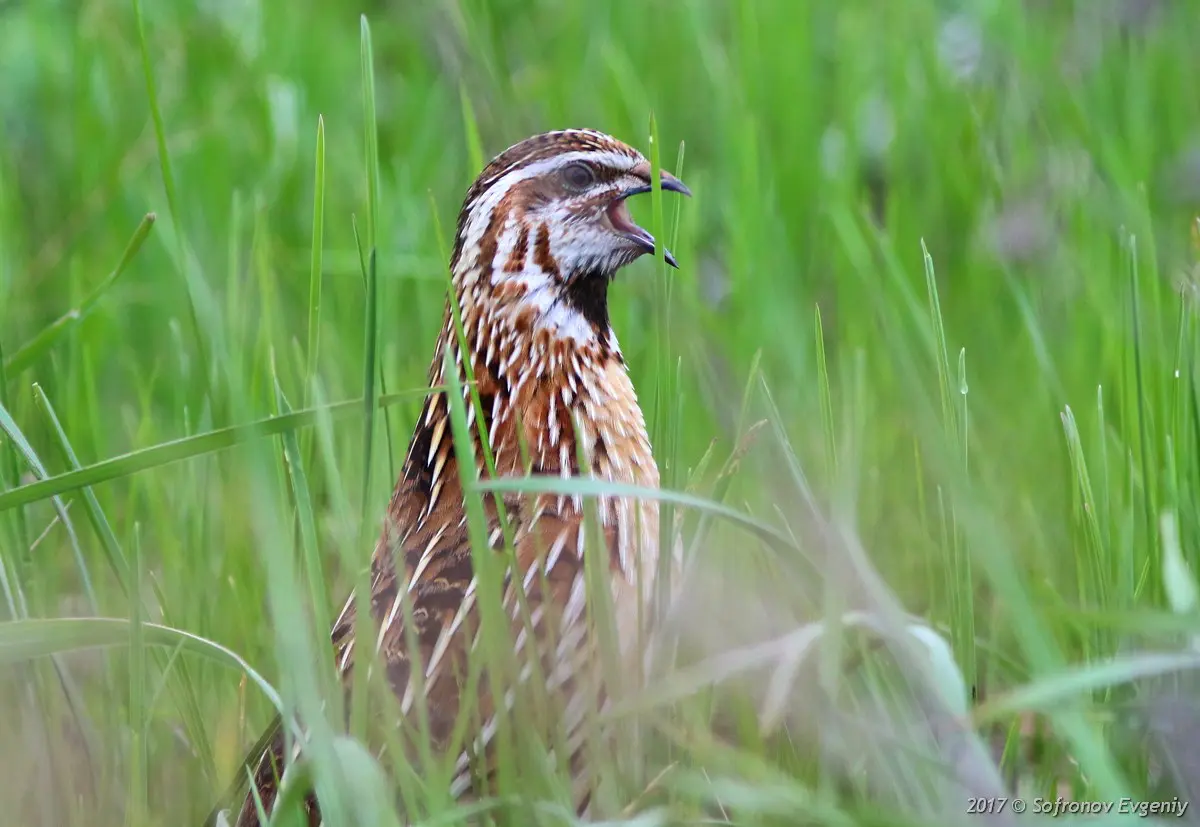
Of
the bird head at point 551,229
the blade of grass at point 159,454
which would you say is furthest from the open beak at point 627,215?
the blade of grass at point 159,454

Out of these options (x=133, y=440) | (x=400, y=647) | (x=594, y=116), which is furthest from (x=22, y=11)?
(x=400, y=647)

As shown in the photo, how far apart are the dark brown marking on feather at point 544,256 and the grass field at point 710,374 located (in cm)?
26

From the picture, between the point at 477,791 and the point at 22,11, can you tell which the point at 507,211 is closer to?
the point at 477,791

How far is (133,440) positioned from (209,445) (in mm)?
1555

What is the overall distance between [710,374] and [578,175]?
77cm

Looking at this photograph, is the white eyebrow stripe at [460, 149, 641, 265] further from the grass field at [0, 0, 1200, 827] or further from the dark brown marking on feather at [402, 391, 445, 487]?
the dark brown marking on feather at [402, 391, 445, 487]

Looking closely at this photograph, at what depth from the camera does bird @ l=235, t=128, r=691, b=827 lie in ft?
7.47

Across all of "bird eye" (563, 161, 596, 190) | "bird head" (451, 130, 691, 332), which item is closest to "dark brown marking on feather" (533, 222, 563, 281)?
"bird head" (451, 130, 691, 332)

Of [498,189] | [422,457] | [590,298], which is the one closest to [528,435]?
[422,457]

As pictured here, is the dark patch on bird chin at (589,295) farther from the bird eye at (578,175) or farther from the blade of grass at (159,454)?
the blade of grass at (159,454)

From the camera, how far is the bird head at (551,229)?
268 centimetres

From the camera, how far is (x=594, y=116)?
4.76m

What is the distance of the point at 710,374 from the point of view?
2.11 meters

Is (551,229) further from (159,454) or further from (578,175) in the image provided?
(159,454)
